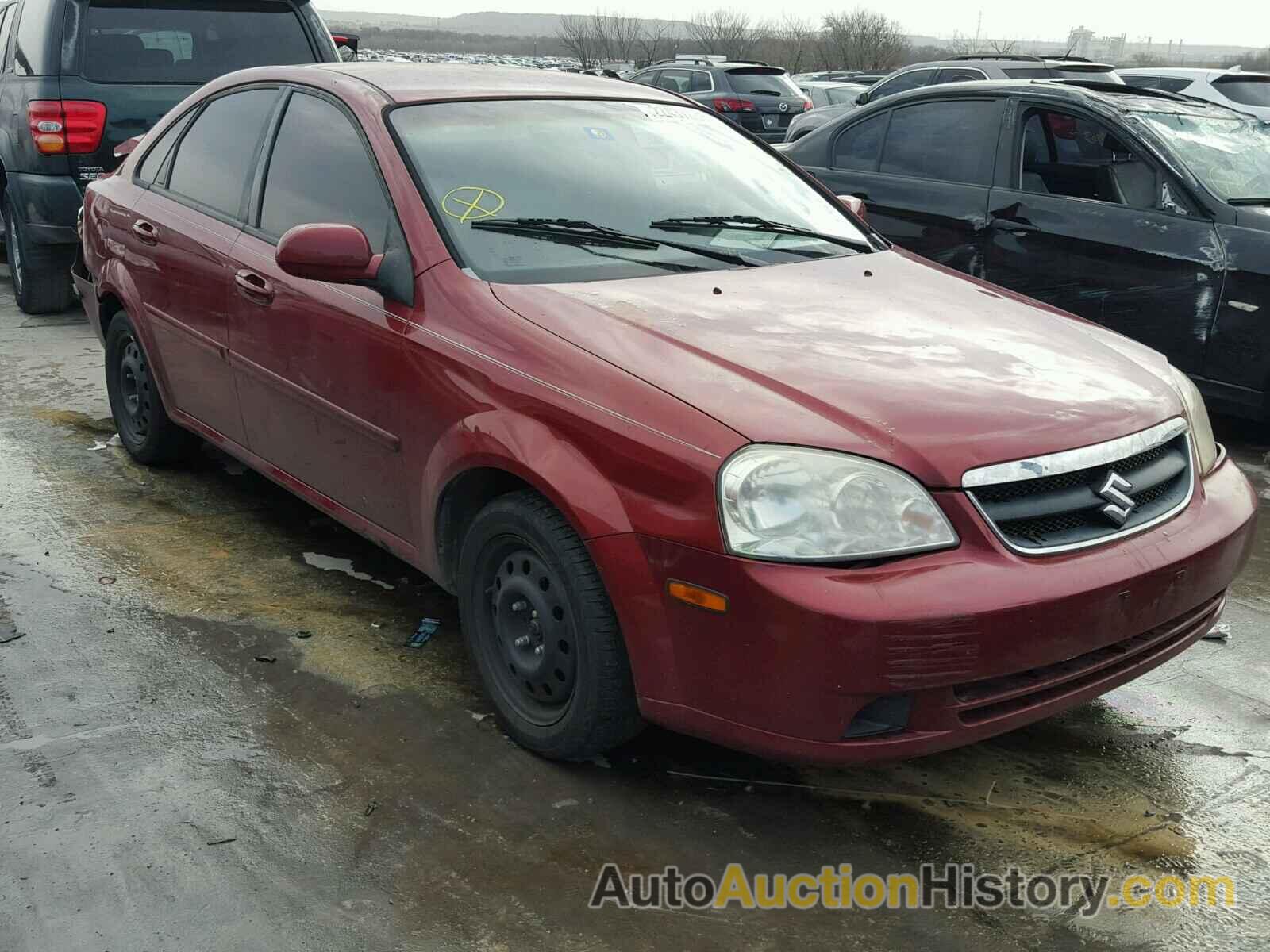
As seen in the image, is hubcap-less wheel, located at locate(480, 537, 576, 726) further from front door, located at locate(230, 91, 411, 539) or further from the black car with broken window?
the black car with broken window

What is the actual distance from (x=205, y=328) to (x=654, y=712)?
93.6 inches

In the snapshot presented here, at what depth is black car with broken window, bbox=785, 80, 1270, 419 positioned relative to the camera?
5.66 meters

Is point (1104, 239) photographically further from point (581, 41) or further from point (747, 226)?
point (581, 41)

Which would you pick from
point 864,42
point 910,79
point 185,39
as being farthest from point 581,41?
point 185,39

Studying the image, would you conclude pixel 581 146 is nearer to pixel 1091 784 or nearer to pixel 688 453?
pixel 688 453

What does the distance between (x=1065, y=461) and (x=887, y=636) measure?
596 millimetres

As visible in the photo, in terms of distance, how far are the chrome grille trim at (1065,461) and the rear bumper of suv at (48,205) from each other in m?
6.23

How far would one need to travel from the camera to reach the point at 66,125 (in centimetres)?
734

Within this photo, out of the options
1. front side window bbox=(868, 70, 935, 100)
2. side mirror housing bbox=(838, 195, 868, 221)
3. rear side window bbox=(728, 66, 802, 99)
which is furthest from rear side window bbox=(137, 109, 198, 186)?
rear side window bbox=(728, 66, 802, 99)

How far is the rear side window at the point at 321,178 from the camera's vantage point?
145 inches

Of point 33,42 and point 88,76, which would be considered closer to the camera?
point 88,76

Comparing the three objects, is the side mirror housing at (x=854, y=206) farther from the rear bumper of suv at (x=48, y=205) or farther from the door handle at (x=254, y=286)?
the rear bumper of suv at (x=48, y=205)

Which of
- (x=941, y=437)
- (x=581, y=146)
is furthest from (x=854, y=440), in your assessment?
(x=581, y=146)

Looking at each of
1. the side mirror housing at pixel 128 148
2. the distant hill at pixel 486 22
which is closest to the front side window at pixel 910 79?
the side mirror housing at pixel 128 148
